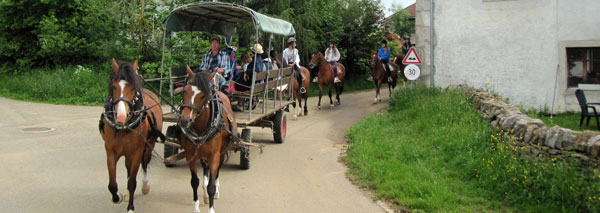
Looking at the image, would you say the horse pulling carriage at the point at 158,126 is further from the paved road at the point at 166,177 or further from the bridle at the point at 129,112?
the paved road at the point at 166,177

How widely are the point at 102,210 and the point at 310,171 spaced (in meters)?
3.55

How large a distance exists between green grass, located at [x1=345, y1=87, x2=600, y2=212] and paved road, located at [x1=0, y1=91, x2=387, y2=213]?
549 mm

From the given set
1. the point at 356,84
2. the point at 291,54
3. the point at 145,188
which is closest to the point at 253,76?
the point at 145,188

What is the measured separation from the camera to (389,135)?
36.1 ft

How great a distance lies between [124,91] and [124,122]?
41 cm

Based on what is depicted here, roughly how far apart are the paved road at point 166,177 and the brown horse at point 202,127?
601 millimetres

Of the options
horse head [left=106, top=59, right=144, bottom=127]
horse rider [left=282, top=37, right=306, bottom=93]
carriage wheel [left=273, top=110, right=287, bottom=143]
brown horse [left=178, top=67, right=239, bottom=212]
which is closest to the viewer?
horse head [left=106, top=59, right=144, bottom=127]

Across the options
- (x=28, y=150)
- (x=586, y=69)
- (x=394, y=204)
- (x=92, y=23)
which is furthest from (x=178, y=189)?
(x=92, y=23)

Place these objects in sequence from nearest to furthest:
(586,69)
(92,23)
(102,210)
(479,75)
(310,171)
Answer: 1. (102,210)
2. (310,171)
3. (586,69)
4. (479,75)
5. (92,23)

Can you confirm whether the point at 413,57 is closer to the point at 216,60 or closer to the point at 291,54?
the point at 291,54

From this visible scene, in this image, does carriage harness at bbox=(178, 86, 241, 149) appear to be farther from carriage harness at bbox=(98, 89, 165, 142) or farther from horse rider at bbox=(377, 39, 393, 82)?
horse rider at bbox=(377, 39, 393, 82)

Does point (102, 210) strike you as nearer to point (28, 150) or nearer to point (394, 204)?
point (394, 204)

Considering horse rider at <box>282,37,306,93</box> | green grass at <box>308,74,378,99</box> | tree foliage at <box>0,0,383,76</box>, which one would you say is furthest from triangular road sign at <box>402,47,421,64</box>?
green grass at <box>308,74,378,99</box>

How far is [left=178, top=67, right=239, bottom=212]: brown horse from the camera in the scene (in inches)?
228
